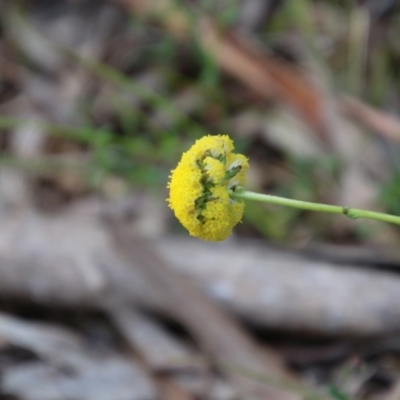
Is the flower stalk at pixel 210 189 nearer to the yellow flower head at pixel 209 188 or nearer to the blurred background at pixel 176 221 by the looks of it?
the yellow flower head at pixel 209 188

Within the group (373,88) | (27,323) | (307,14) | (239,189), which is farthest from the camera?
(307,14)

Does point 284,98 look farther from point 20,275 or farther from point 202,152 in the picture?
point 202,152

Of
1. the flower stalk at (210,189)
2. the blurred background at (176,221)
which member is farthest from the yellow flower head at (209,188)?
the blurred background at (176,221)

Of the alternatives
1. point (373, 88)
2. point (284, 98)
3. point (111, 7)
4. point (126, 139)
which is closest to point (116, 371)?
point (126, 139)

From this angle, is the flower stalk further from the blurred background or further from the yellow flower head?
the blurred background

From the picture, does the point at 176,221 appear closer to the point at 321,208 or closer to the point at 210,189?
the point at 210,189

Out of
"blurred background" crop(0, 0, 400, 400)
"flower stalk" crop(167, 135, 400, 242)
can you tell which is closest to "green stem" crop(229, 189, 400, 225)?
Result: "flower stalk" crop(167, 135, 400, 242)
